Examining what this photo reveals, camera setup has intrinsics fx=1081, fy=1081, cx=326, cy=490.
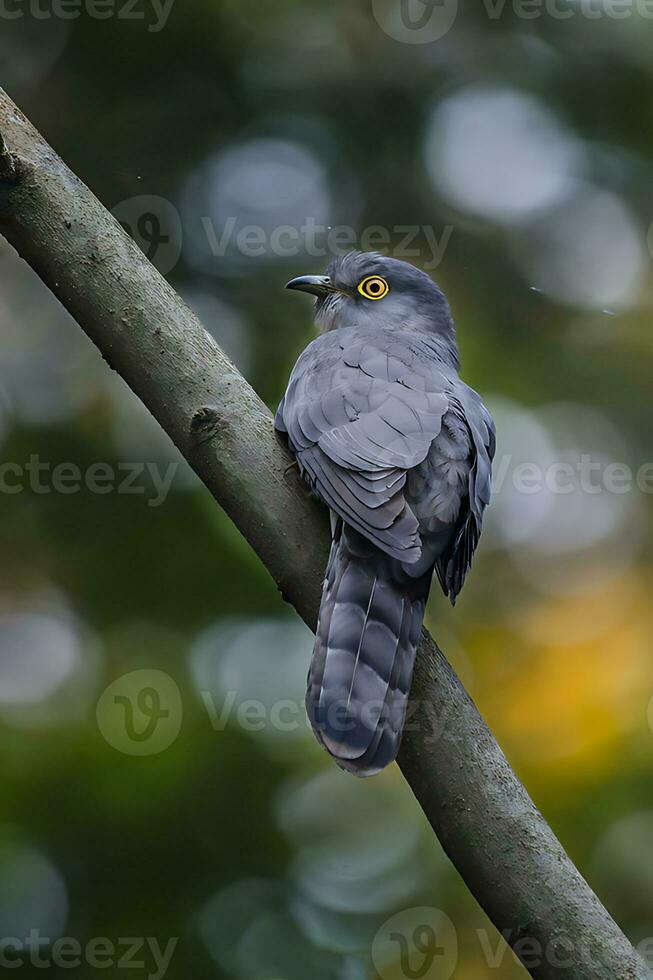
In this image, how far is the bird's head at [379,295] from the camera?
16.2 ft

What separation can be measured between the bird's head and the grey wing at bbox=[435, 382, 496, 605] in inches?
43.8

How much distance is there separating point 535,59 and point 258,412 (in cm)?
599

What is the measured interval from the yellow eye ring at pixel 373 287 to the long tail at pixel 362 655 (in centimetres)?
207

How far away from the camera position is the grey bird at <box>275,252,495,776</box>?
9.54ft

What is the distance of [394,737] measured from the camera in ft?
9.19

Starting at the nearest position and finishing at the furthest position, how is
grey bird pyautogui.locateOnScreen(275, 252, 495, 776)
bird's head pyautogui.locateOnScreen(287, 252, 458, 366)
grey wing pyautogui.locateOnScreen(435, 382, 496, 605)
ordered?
grey bird pyautogui.locateOnScreen(275, 252, 495, 776)
grey wing pyautogui.locateOnScreen(435, 382, 496, 605)
bird's head pyautogui.locateOnScreen(287, 252, 458, 366)

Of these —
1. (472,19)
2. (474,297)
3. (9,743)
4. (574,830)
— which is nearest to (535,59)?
(472,19)

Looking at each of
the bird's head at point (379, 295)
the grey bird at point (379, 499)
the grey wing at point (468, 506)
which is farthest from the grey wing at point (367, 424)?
the bird's head at point (379, 295)

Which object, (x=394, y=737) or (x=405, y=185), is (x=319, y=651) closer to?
(x=394, y=737)

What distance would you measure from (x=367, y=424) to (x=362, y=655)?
36.1 inches

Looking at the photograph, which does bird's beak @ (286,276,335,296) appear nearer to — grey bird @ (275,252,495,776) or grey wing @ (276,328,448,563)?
grey bird @ (275,252,495,776)

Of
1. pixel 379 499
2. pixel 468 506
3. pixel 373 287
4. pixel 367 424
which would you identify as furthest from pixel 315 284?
pixel 379 499

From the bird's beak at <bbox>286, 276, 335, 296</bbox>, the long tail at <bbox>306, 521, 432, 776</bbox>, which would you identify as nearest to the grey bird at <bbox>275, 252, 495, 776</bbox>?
the long tail at <bbox>306, 521, 432, 776</bbox>

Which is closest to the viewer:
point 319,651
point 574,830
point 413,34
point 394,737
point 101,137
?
point 394,737
